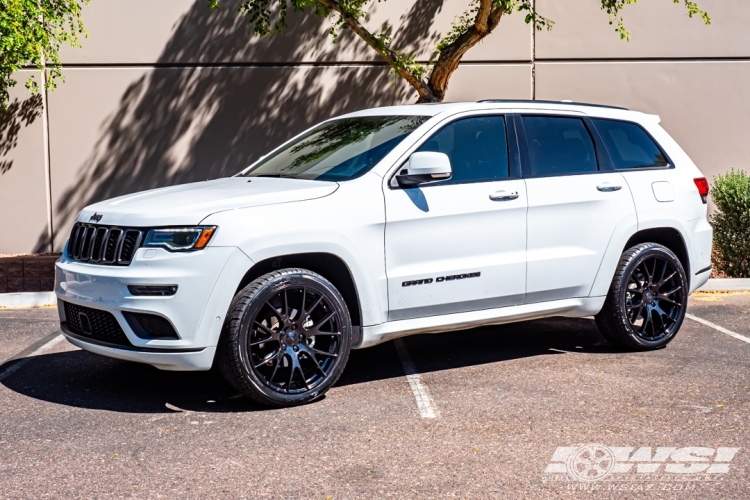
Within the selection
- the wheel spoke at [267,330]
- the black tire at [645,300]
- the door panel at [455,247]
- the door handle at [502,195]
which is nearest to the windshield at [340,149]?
the door panel at [455,247]

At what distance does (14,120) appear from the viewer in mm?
12273

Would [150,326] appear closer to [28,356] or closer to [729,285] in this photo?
[28,356]

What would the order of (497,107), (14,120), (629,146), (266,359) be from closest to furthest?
(266,359) → (497,107) → (629,146) → (14,120)

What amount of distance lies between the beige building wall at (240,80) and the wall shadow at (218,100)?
14 mm

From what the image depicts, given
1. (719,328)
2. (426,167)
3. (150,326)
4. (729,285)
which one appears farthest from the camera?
(729,285)

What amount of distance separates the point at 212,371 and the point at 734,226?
6.82m

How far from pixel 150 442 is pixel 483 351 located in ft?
10.1

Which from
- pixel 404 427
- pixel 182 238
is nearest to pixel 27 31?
pixel 182 238

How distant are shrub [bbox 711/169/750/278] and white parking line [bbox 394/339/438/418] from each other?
201 inches

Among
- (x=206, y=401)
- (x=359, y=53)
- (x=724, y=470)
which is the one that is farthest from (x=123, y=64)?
(x=724, y=470)

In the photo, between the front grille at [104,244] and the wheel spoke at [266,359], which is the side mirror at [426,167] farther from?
the front grille at [104,244]
